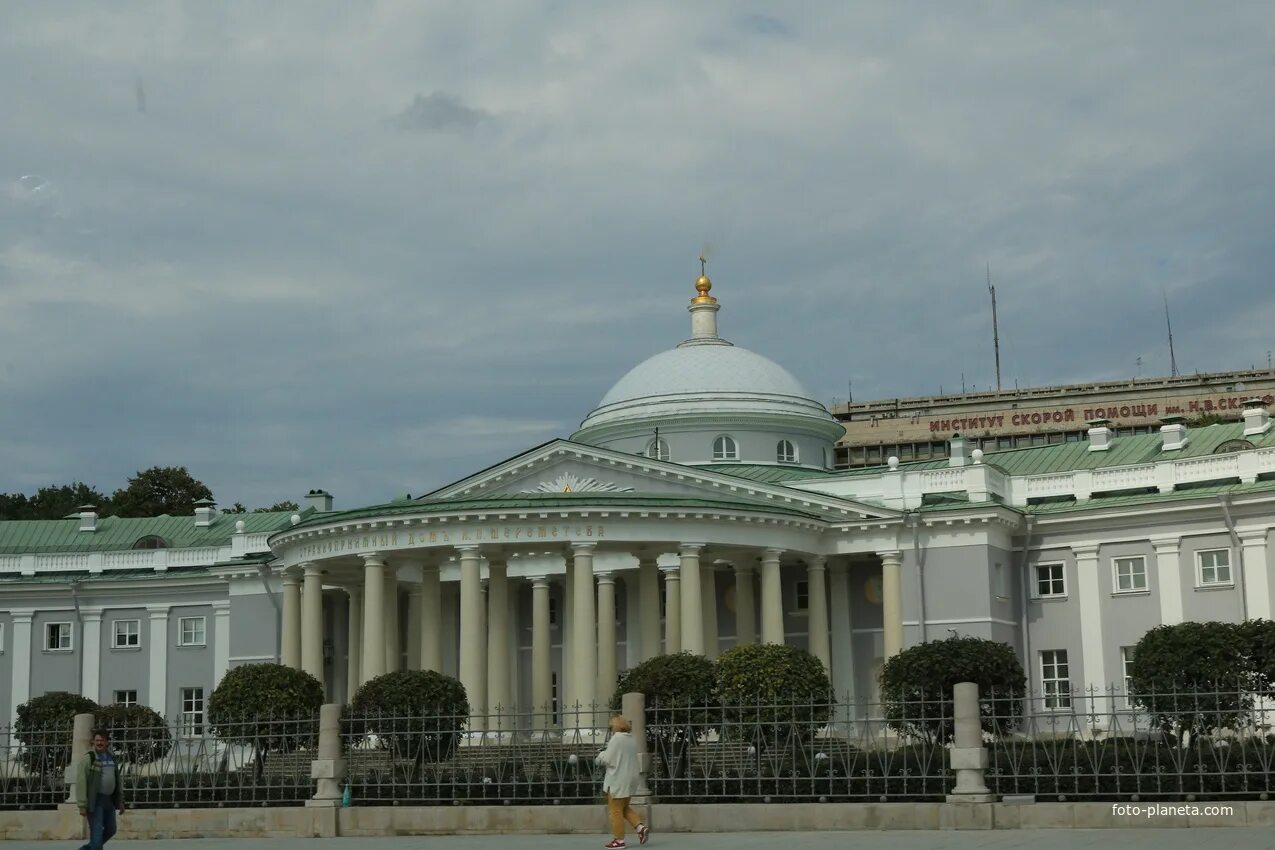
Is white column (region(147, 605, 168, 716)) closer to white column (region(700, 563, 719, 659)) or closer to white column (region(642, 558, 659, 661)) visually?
white column (region(642, 558, 659, 661))

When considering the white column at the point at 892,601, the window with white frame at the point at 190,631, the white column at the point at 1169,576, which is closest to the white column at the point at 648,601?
the white column at the point at 892,601

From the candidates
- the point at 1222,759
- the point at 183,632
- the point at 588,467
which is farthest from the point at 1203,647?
the point at 183,632

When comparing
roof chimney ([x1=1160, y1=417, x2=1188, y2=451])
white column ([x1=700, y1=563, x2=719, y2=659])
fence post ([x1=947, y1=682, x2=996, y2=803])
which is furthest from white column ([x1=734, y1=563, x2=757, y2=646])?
fence post ([x1=947, y1=682, x2=996, y2=803])

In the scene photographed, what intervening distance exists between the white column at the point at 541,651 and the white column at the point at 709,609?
461cm

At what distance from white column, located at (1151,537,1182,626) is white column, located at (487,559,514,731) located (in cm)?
1743

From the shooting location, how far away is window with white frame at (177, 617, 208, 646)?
59.5 meters

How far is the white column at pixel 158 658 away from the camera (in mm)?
59094

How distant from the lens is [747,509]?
153 feet

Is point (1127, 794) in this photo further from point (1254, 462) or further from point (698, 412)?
point (698, 412)

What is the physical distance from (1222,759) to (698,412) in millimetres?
33576

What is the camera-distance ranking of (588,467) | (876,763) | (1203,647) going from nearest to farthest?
(876,763) < (1203,647) < (588,467)

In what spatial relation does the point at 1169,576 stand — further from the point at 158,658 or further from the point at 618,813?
the point at 158,658

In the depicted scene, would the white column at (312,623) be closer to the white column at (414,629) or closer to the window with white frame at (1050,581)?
the white column at (414,629)

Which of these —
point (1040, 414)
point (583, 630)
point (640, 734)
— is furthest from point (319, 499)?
point (1040, 414)
